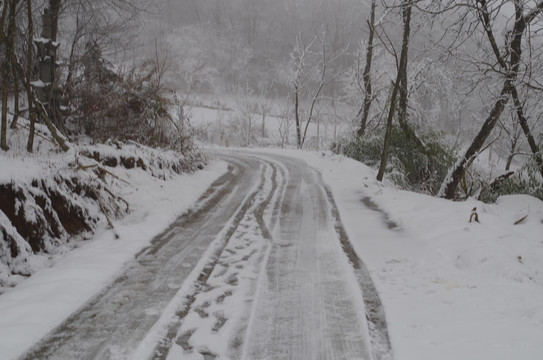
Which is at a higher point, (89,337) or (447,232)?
(447,232)

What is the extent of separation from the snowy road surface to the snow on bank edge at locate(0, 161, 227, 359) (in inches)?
5.1

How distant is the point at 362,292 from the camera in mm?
3811

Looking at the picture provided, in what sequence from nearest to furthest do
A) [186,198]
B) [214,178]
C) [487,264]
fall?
[487,264] < [186,198] < [214,178]

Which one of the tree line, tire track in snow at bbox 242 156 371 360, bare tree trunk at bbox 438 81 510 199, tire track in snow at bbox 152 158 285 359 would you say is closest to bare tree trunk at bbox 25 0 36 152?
the tree line

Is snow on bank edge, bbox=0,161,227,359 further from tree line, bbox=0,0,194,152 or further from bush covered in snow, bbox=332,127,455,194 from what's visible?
bush covered in snow, bbox=332,127,455,194

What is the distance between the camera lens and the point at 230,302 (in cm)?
345

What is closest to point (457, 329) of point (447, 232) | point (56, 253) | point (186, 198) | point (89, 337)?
point (447, 232)

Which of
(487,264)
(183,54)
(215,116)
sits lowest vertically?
(487,264)

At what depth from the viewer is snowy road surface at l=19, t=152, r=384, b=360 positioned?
2787 millimetres

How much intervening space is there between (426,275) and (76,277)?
384cm

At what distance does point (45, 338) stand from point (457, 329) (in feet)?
10.8

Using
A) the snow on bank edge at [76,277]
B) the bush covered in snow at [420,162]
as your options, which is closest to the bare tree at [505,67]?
the bush covered in snow at [420,162]

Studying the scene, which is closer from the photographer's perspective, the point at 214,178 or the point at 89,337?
the point at 89,337

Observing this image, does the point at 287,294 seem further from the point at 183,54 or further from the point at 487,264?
the point at 183,54
